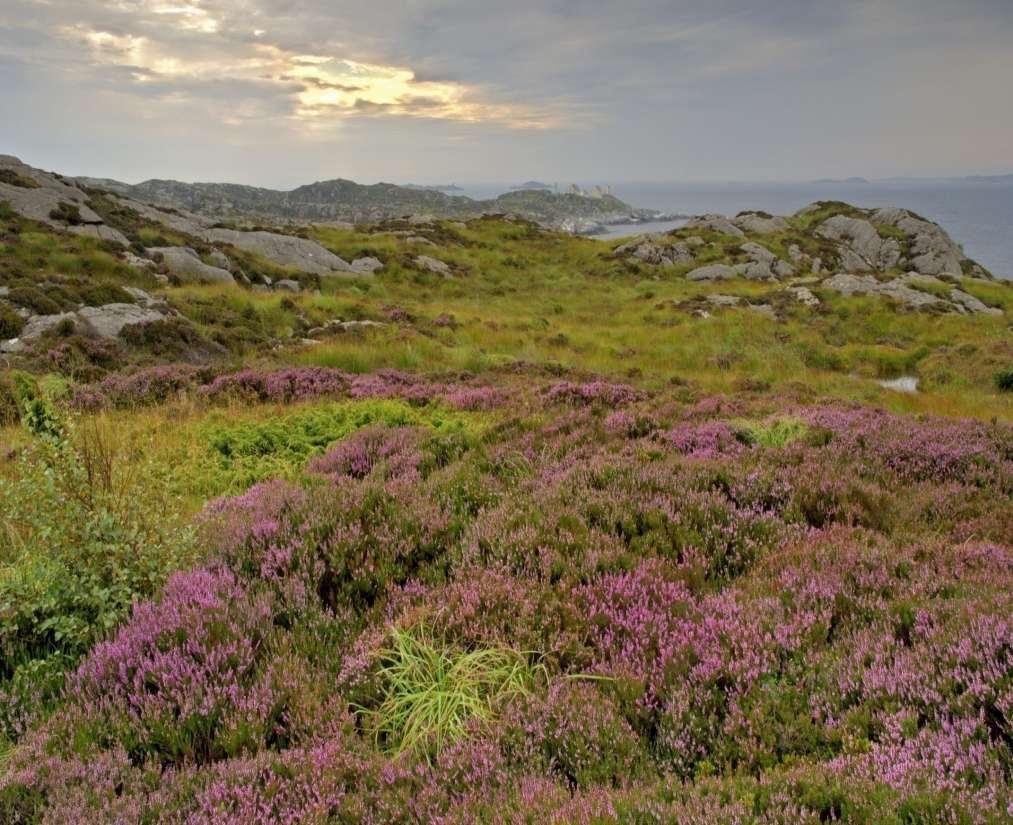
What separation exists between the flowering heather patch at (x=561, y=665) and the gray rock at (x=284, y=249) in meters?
42.4

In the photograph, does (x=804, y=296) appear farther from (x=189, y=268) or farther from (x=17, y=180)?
(x=17, y=180)

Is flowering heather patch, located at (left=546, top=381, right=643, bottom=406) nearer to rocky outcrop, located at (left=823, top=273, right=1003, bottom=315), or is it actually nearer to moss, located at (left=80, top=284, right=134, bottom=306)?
moss, located at (left=80, top=284, right=134, bottom=306)

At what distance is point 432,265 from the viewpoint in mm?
52969

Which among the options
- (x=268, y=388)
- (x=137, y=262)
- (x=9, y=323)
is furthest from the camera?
(x=137, y=262)

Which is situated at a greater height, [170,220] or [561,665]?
[170,220]

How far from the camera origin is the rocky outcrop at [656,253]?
218 feet

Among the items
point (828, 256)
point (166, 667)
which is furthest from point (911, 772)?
point (828, 256)

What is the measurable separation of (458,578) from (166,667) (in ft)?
7.21

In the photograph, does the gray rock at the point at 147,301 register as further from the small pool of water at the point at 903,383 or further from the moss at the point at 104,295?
the small pool of water at the point at 903,383

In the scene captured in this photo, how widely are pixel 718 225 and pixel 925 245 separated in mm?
25489

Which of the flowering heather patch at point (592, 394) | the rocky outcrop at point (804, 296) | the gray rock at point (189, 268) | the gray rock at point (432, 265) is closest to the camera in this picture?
the flowering heather patch at point (592, 394)

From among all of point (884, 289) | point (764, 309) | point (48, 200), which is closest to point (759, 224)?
point (884, 289)

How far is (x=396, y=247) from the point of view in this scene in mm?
57875

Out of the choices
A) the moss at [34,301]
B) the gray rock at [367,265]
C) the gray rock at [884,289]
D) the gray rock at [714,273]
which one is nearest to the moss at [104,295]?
the moss at [34,301]
